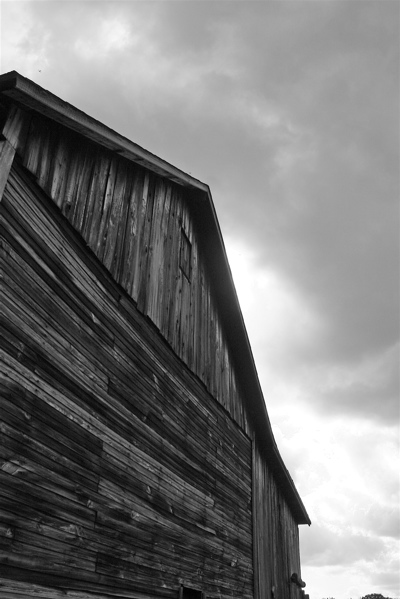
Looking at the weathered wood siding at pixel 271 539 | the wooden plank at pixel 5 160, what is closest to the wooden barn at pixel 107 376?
the wooden plank at pixel 5 160

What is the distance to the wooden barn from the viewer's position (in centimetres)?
526

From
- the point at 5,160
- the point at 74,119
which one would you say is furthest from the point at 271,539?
the point at 5,160

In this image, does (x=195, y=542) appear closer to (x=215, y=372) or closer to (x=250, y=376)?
(x=215, y=372)

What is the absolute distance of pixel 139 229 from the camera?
833 cm

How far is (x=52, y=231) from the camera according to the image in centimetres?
619

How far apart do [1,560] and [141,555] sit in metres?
2.78

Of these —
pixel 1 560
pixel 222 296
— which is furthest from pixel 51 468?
pixel 222 296

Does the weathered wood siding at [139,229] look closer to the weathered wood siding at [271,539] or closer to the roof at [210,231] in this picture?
the roof at [210,231]

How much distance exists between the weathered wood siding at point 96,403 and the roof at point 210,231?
0.35 m

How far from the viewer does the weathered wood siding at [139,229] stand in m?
6.35

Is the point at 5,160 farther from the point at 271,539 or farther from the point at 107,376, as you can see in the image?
the point at 271,539

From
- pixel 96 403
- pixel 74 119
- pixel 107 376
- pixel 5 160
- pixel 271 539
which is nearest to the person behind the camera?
pixel 5 160

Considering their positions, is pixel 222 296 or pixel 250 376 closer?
pixel 222 296

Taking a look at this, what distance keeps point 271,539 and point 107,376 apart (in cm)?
941
